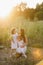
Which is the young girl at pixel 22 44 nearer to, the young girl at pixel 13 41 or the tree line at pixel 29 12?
the young girl at pixel 13 41

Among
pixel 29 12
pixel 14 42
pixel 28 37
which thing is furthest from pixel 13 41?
pixel 29 12

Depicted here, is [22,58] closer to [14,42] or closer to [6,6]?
[14,42]

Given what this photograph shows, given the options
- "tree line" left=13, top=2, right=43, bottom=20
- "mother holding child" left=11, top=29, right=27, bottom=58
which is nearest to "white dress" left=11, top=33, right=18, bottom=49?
"mother holding child" left=11, top=29, right=27, bottom=58

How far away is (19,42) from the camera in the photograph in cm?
169

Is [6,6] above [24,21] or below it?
above

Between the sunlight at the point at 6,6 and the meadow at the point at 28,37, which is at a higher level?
the sunlight at the point at 6,6

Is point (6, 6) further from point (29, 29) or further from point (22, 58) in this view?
point (22, 58)

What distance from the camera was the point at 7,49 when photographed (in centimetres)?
166

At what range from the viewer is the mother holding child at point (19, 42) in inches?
65.9

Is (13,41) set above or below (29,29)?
below

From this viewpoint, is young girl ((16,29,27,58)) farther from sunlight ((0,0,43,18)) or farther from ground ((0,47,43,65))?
sunlight ((0,0,43,18))

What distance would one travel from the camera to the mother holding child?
167cm

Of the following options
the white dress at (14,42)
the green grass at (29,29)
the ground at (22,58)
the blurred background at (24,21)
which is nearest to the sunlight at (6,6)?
the blurred background at (24,21)

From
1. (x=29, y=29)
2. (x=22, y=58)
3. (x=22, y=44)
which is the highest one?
(x=29, y=29)
